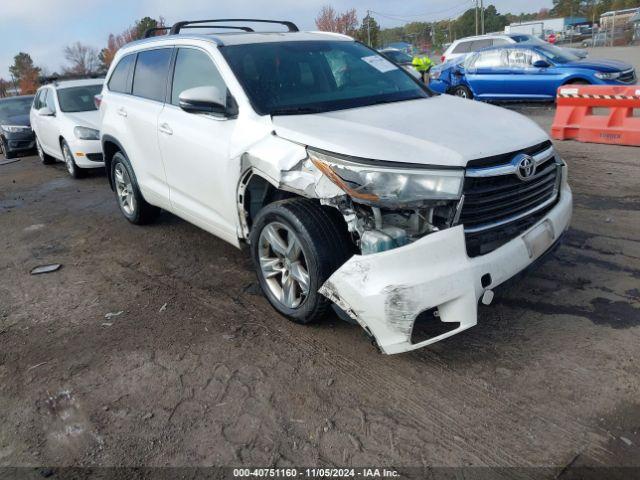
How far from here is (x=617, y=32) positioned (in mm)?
39000

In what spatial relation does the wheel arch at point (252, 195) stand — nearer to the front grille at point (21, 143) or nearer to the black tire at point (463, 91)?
the black tire at point (463, 91)

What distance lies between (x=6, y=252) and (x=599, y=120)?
853cm

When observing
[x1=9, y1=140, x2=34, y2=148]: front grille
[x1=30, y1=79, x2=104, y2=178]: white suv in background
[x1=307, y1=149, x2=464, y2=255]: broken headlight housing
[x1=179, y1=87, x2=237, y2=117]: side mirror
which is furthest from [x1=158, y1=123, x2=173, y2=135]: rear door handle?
[x1=9, y1=140, x2=34, y2=148]: front grille

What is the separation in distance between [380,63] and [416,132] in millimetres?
1687

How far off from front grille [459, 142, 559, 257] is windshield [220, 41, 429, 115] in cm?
125

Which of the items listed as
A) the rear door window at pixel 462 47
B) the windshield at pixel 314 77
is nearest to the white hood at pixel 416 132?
the windshield at pixel 314 77

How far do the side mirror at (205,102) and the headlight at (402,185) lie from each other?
1297 millimetres

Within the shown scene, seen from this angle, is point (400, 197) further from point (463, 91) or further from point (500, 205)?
point (463, 91)

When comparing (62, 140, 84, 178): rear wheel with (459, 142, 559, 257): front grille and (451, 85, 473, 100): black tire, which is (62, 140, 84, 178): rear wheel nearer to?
(459, 142, 559, 257): front grille

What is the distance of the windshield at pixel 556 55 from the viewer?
41.6 feet

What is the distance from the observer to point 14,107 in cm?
1530

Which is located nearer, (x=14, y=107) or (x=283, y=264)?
(x=283, y=264)

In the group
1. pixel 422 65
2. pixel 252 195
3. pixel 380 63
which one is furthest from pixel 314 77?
pixel 422 65

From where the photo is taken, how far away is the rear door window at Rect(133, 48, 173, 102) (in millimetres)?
4784
